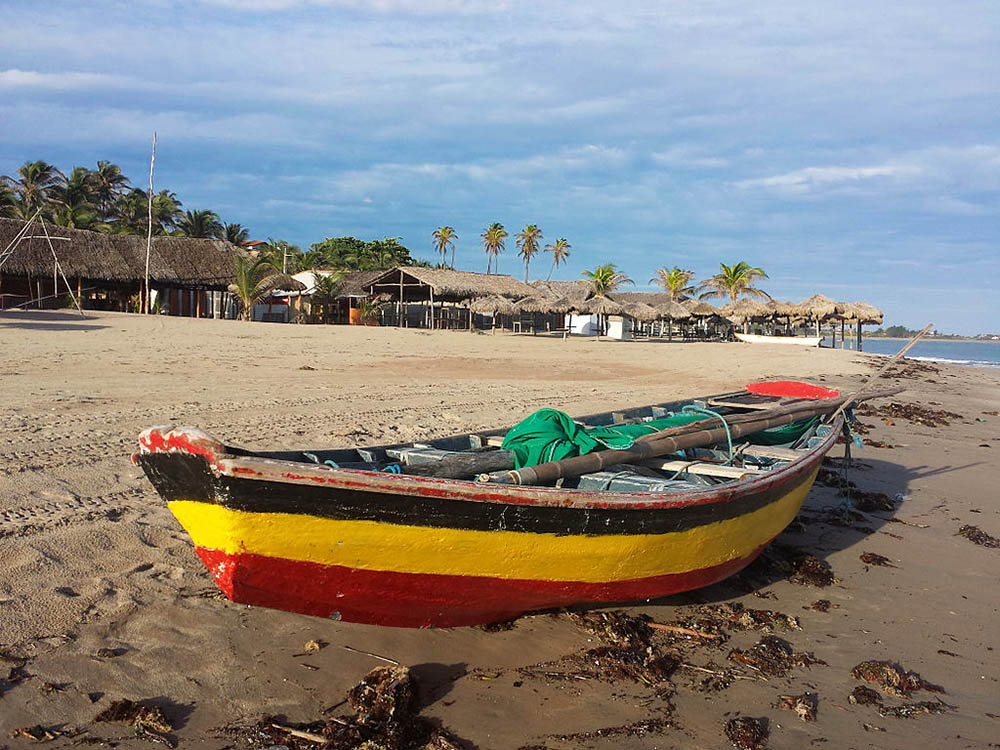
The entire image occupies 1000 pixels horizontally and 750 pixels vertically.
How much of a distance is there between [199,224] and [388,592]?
45054 millimetres

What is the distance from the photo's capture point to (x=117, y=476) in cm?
518

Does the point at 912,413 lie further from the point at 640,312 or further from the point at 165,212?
the point at 165,212

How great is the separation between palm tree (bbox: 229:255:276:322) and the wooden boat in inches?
1065

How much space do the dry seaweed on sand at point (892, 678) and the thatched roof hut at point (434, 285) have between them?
28.7 m

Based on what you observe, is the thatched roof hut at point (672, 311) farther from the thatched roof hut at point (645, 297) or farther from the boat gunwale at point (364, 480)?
the boat gunwale at point (364, 480)

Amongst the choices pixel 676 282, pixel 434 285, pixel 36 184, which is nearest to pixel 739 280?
pixel 676 282

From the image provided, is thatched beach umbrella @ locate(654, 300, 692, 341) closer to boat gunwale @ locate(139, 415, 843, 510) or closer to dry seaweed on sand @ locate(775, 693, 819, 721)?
dry seaweed on sand @ locate(775, 693, 819, 721)

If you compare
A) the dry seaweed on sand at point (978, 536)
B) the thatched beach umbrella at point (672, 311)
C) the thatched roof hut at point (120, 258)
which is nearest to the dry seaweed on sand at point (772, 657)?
the dry seaweed on sand at point (978, 536)

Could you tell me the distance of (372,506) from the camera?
3.06m

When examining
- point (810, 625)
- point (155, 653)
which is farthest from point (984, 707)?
point (155, 653)

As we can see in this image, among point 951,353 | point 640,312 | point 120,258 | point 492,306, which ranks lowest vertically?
point 951,353

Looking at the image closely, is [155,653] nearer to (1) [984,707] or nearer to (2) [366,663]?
(2) [366,663]

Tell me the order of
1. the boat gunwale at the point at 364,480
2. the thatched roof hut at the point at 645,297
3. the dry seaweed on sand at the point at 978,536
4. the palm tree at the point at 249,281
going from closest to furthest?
the boat gunwale at the point at 364,480, the dry seaweed on sand at the point at 978,536, the palm tree at the point at 249,281, the thatched roof hut at the point at 645,297

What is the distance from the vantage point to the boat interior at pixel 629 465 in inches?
153
